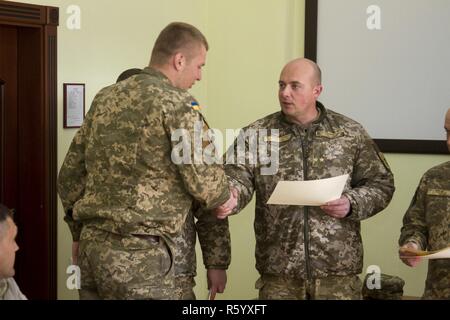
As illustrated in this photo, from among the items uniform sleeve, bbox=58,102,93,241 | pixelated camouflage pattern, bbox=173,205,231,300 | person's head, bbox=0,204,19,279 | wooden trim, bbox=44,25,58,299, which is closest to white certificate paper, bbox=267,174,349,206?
pixelated camouflage pattern, bbox=173,205,231,300

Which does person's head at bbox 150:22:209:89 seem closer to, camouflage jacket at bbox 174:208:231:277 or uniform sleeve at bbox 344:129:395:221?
camouflage jacket at bbox 174:208:231:277

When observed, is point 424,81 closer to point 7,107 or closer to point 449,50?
point 449,50

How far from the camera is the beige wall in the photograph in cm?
412

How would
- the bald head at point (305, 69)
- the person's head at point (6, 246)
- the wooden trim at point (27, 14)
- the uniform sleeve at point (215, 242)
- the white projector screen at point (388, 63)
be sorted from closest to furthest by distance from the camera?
1. the person's head at point (6, 246)
2. the uniform sleeve at point (215, 242)
3. the bald head at point (305, 69)
4. the wooden trim at point (27, 14)
5. the white projector screen at point (388, 63)

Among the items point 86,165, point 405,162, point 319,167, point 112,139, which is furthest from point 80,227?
point 405,162

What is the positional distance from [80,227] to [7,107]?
133cm

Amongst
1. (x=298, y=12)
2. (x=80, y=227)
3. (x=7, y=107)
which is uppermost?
(x=298, y=12)

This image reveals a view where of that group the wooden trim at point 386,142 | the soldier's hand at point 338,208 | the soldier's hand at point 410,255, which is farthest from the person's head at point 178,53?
the wooden trim at point 386,142

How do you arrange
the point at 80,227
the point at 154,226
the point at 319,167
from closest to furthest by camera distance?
1. the point at 154,226
2. the point at 80,227
3. the point at 319,167

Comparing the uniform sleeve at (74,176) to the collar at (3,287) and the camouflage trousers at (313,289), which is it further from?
the camouflage trousers at (313,289)

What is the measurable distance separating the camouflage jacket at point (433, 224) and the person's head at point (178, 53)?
3.43 feet

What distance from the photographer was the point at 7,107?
400 cm

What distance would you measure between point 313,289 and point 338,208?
13.8 inches

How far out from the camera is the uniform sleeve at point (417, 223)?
3.00 metres
